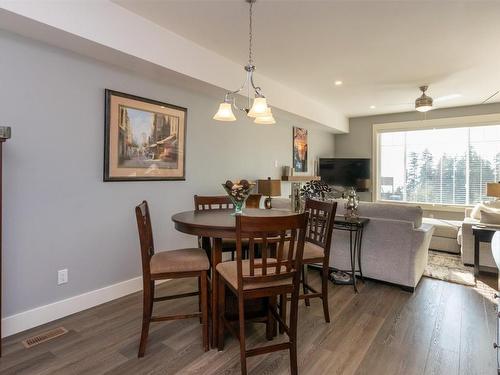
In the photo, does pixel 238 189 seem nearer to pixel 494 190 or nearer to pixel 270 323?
pixel 270 323

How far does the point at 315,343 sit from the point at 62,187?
7.72 ft

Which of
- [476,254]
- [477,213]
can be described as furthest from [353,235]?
[477,213]

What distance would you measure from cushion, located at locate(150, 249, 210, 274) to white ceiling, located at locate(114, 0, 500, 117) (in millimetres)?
1986

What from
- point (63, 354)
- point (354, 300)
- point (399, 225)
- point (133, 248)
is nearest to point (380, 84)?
point (399, 225)

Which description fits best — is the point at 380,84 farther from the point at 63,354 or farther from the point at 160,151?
the point at 63,354

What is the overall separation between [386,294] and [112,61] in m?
3.47

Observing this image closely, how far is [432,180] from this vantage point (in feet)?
20.6

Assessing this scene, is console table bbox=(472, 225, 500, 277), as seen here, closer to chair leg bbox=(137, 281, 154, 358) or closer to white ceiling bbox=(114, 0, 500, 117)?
white ceiling bbox=(114, 0, 500, 117)

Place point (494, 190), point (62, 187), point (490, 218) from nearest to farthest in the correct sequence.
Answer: point (62, 187)
point (490, 218)
point (494, 190)

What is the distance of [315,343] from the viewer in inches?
83.7

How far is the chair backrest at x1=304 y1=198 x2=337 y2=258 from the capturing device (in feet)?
7.77

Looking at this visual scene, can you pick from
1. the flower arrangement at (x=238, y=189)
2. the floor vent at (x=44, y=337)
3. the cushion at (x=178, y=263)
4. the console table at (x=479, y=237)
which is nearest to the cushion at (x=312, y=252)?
the flower arrangement at (x=238, y=189)

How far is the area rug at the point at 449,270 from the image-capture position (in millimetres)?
3473

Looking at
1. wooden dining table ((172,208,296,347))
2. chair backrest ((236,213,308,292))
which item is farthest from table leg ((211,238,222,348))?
chair backrest ((236,213,308,292))
